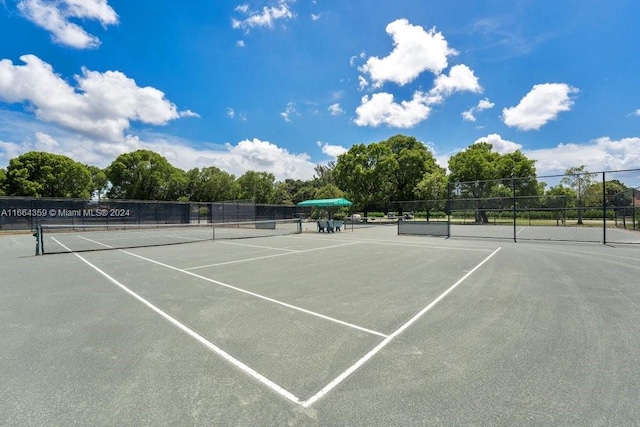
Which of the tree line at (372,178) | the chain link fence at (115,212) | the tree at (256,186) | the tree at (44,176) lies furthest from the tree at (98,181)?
the chain link fence at (115,212)

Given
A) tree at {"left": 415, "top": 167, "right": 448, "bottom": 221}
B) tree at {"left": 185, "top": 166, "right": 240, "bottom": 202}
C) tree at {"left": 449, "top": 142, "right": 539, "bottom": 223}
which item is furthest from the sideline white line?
tree at {"left": 185, "top": 166, "right": 240, "bottom": 202}

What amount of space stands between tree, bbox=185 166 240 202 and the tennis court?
58.7m

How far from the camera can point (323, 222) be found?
2595 cm

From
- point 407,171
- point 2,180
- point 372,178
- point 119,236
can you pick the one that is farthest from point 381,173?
point 2,180

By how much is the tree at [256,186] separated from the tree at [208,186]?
3.21 metres

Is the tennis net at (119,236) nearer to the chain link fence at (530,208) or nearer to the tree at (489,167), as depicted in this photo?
the chain link fence at (530,208)

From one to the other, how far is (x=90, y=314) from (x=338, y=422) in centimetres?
484

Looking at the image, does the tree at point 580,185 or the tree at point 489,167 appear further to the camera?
the tree at point 489,167

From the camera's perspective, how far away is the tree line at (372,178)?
3206 centimetres

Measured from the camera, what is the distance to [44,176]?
4606 cm

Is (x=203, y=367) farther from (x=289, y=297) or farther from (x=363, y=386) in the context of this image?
(x=289, y=297)

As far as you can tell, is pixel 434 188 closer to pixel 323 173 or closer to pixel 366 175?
pixel 366 175

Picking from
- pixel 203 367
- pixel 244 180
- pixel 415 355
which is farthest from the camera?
pixel 244 180

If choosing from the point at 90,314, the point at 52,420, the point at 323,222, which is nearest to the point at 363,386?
the point at 52,420
